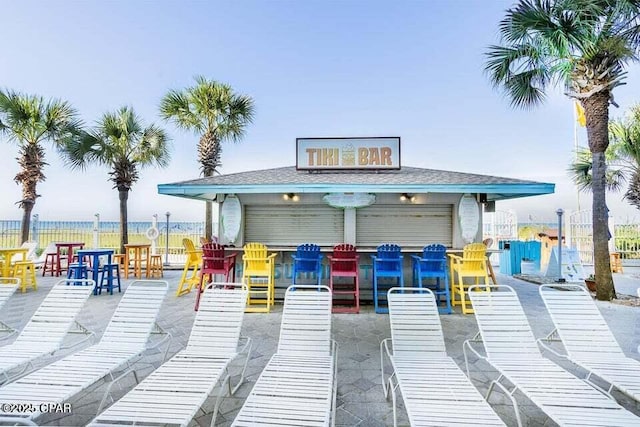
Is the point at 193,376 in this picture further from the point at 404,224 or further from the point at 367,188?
the point at 404,224

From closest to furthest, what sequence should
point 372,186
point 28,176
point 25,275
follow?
point 372,186, point 25,275, point 28,176

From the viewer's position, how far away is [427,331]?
10.7ft

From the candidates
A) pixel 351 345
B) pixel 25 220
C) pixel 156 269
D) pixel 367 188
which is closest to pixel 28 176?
pixel 25 220

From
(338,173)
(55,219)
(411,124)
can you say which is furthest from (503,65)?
(55,219)

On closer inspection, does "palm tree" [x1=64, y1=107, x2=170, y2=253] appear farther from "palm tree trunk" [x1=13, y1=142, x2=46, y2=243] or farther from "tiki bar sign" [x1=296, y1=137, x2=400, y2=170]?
"tiki bar sign" [x1=296, y1=137, x2=400, y2=170]

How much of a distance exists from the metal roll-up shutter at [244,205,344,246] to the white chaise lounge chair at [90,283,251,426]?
155 inches

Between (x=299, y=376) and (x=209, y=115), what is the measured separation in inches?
441

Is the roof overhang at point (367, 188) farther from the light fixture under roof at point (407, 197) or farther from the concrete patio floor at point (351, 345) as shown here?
the concrete patio floor at point (351, 345)

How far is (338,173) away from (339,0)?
7107 mm

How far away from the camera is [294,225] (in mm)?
7648

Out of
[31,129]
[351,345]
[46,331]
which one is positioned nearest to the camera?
[46,331]

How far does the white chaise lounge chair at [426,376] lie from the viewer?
204 cm

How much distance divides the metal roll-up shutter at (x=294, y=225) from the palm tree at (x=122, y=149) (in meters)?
6.65

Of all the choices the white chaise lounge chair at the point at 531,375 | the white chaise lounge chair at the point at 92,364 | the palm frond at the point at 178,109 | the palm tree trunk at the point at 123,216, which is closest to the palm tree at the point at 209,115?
the palm frond at the point at 178,109
